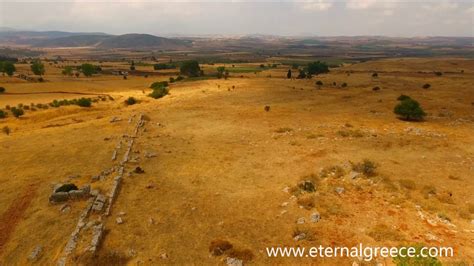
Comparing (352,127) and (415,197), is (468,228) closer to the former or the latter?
(415,197)

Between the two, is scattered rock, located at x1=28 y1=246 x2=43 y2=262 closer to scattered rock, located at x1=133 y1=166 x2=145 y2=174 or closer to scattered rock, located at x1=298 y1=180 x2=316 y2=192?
scattered rock, located at x1=133 y1=166 x2=145 y2=174

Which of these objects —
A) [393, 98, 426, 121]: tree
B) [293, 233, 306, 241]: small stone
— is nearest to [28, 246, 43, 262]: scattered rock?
[293, 233, 306, 241]: small stone

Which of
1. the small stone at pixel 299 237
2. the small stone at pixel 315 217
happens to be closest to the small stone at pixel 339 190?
the small stone at pixel 315 217

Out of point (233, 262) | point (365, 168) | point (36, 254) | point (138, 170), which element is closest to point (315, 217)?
point (233, 262)

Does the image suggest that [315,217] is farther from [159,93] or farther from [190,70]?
[190,70]

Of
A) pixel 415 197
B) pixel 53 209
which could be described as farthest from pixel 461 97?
pixel 53 209

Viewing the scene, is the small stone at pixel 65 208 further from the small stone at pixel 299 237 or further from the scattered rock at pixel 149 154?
the small stone at pixel 299 237

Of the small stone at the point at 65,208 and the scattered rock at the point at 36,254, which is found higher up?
the small stone at the point at 65,208
